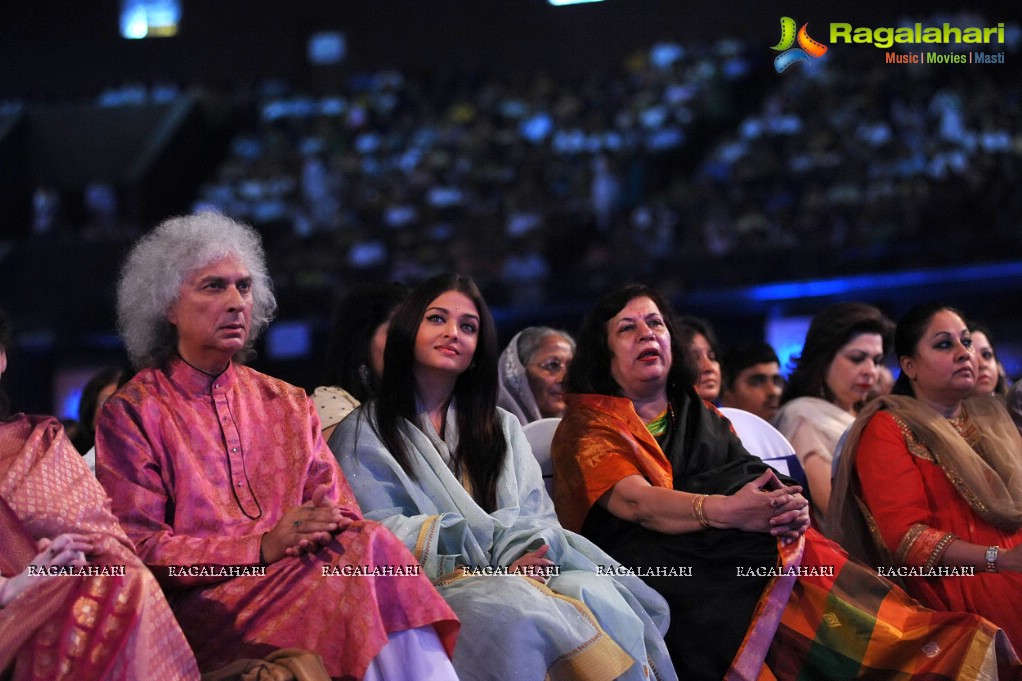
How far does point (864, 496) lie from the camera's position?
3256 millimetres

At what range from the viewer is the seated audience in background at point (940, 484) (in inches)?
119

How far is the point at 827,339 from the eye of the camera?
4.07 metres

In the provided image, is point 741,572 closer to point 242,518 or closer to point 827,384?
point 242,518

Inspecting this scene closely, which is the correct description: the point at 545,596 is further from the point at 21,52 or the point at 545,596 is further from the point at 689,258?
the point at 21,52

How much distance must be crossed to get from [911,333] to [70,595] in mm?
2488

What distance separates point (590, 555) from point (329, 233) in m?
9.22

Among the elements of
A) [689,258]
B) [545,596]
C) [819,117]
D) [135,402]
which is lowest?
[545,596]

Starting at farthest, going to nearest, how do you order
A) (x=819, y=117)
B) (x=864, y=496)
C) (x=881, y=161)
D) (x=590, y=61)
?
(x=590, y=61)
(x=819, y=117)
(x=881, y=161)
(x=864, y=496)

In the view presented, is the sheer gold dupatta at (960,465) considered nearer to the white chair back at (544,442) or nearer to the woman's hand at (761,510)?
the woman's hand at (761,510)

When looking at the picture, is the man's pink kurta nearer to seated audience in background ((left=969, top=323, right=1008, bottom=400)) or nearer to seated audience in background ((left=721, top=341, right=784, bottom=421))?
seated audience in background ((left=721, top=341, right=784, bottom=421))

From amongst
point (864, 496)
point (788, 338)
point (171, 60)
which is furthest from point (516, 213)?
point (864, 496)

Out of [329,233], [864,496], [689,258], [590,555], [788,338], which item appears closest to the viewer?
[590,555]

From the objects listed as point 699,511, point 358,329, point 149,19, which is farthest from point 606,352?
point 149,19

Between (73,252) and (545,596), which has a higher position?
(73,252)
